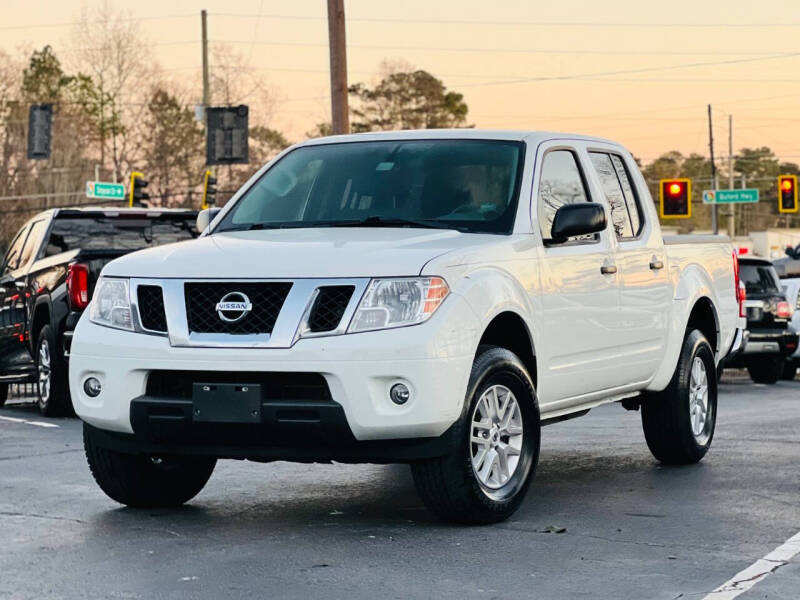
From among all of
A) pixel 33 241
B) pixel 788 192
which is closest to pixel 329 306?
pixel 33 241

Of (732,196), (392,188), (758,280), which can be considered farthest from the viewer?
(732,196)

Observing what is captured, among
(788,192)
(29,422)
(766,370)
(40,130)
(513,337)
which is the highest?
(40,130)

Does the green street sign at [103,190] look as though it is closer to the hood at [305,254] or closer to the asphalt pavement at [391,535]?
the asphalt pavement at [391,535]

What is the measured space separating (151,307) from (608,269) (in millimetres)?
2778

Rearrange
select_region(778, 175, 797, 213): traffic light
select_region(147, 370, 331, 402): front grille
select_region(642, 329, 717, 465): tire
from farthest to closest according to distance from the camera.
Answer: select_region(778, 175, 797, 213): traffic light, select_region(642, 329, 717, 465): tire, select_region(147, 370, 331, 402): front grille

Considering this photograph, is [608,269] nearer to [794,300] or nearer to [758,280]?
[758,280]

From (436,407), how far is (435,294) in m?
0.52

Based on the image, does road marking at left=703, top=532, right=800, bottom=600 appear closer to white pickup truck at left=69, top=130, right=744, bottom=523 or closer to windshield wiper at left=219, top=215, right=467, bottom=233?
white pickup truck at left=69, top=130, right=744, bottom=523

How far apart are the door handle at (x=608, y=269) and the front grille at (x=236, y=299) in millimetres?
2384

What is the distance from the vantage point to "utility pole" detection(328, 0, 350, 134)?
26234 millimetres

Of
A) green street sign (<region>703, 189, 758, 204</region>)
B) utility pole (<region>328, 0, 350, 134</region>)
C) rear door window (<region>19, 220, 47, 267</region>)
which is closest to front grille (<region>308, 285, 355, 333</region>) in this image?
rear door window (<region>19, 220, 47, 267</region>)

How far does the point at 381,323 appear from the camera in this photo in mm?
6945

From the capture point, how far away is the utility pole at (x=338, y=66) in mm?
26234

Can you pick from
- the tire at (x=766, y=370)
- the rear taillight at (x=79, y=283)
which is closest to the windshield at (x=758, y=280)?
the tire at (x=766, y=370)
